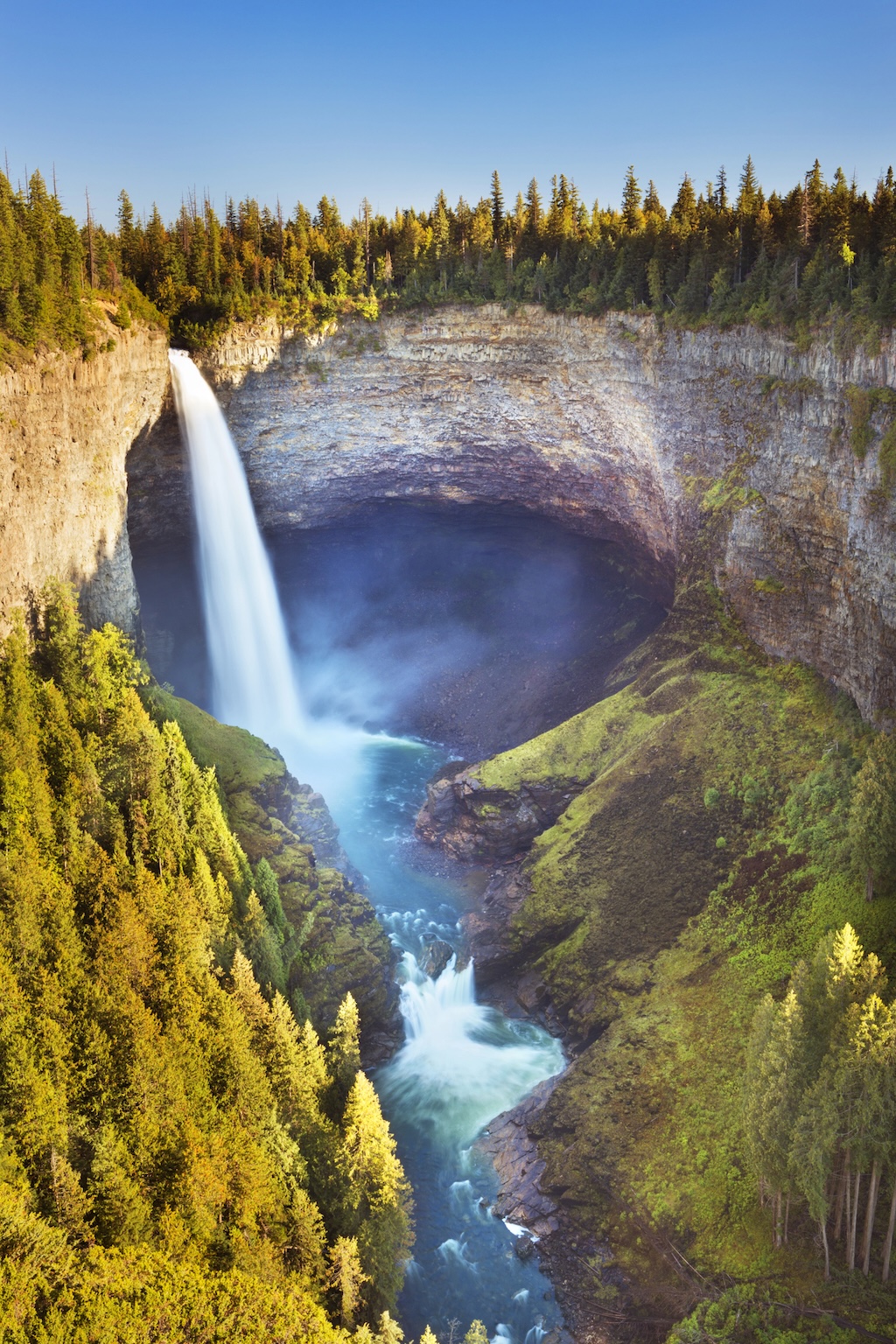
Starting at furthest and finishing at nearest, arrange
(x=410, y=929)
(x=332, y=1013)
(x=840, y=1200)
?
(x=410, y=929) → (x=332, y=1013) → (x=840, y=1200)

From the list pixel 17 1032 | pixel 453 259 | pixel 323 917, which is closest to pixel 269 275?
pixel 453 259

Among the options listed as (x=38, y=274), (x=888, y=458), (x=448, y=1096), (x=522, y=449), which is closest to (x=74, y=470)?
(x=38, y=274)

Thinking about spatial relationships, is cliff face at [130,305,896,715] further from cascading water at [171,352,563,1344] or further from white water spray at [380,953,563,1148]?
white water spray at [380,953,563,1148]

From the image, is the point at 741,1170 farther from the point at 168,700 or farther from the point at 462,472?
the point at 462,472

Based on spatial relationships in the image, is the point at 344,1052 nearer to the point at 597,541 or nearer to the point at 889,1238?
the point at 889,1238

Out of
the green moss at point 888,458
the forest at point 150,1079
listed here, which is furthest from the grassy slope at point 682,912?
the green moss at point 888,458

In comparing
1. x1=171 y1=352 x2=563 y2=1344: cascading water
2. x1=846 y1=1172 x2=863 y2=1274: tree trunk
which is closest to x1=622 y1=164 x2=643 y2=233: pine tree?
x1=171 y1=352 x2=563 y2=1344: cascading water

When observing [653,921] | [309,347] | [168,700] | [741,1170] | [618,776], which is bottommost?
[741,1170]
